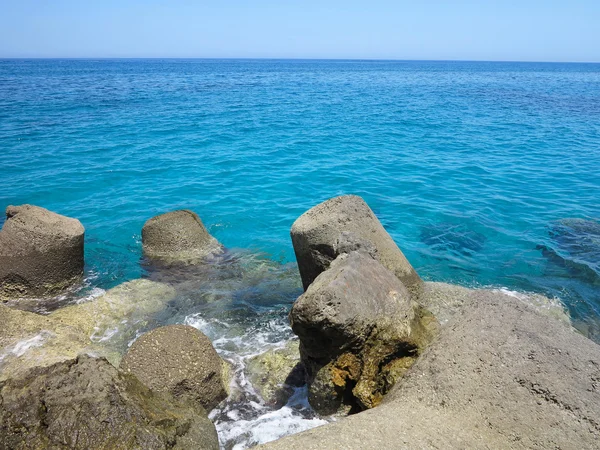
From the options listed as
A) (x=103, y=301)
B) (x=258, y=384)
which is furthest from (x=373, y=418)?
(x=103, y=301)

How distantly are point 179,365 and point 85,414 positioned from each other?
2035mm

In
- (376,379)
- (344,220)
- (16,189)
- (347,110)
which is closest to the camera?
(376,379)

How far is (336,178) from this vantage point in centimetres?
1669

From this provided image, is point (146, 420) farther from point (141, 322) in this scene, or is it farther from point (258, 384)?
point (141, 322)

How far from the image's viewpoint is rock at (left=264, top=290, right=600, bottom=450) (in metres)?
3.46

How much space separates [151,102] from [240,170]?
1906cm

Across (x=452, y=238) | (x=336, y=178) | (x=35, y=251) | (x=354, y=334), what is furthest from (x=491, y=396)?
(x=336, y=178)

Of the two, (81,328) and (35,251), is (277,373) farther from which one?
(35,251)

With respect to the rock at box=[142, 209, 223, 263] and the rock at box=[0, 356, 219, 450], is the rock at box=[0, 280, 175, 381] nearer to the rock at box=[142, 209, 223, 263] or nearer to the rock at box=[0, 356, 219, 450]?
the rock at box=[142, 209, 223, 263]

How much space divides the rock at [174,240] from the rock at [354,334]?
5.19m

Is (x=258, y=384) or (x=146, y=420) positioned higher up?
(x=146, y=420)

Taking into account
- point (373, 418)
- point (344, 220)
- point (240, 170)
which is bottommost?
point (240, 170)

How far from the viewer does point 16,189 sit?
14336mm

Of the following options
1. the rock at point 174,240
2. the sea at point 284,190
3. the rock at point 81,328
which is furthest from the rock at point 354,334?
the rock at point 174,240
